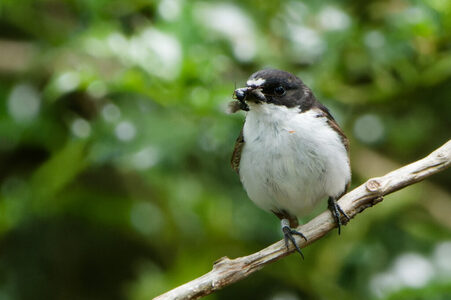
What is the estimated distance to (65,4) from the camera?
5.98m

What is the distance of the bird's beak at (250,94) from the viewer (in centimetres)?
367

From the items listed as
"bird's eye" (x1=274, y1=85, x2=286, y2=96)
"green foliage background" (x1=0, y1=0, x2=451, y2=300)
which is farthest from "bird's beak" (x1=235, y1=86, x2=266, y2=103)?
"green foliage background" (x1=0, y1=0, x2=451, y2=300)

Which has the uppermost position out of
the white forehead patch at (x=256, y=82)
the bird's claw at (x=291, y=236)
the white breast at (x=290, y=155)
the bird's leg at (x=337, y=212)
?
the white forehead patch at (x=256, y=82)

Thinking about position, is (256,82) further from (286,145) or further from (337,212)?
(337,212)

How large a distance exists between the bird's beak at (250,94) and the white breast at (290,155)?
0.06 meters

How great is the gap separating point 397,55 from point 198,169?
1.59m

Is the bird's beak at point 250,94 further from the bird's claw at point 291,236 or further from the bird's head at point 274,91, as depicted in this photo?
the bird's claw at point 291,236

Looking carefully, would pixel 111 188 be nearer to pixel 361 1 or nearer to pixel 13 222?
pixel 13 222

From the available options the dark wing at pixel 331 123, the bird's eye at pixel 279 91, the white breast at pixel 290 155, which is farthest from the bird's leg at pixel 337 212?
the bird's eye at pixel 279 91

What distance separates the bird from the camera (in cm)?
376

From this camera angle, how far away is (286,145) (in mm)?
3750

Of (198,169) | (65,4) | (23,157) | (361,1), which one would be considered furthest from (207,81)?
(23,157)

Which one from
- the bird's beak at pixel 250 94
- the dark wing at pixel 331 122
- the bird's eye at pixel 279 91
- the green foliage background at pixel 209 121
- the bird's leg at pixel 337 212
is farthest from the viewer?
the green foliage background at pixel 209 121

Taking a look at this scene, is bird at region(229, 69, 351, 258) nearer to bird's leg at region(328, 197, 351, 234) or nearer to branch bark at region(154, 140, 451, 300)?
bird's leg at region(328, 197, 351, 234)
